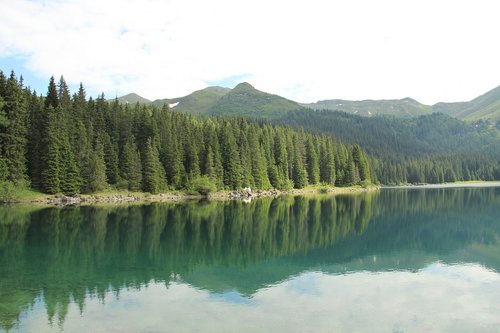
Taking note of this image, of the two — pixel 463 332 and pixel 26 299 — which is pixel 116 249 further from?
pixel 463 332

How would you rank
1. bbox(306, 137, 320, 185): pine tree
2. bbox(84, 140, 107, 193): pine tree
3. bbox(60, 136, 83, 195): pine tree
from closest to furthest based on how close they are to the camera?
1. bbox(60, 136, 83, 195): pine tree
2. bbox(84, 140, 107, 193): pine tree
3. bbox(306, 137, 320, 185): pine tree

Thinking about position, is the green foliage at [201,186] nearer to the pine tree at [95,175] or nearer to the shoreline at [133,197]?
the shoreline at [133,197]

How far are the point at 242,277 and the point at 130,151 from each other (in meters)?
86.7

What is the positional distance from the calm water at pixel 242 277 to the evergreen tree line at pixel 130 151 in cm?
3539

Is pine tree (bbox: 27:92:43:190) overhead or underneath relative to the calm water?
overhead

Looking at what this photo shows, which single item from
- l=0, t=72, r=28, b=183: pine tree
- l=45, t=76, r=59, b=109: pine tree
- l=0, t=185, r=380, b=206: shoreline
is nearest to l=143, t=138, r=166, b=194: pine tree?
l=0, t=185, r=380, b=206: shoreline

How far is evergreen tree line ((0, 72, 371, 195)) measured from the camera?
9562 centimetres

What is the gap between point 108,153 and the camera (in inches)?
4392

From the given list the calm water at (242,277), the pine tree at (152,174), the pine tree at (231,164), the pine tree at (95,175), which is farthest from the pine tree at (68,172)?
the pine tree at (231,164)

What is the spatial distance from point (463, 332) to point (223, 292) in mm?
13541

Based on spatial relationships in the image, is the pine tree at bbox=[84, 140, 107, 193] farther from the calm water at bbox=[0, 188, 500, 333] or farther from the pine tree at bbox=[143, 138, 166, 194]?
the calm water at bbox=[0, 188, 500, 333]

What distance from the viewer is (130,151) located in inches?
4441

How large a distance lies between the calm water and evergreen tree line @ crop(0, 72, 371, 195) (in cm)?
3539

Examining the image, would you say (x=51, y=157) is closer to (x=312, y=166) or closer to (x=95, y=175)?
(x=95, y=175)
